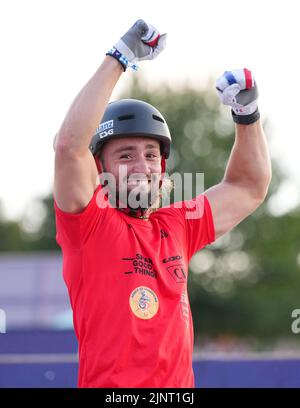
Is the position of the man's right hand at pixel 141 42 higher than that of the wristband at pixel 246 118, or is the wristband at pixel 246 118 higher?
the man's right hand at pixel 141 42

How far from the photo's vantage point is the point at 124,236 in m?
4.76

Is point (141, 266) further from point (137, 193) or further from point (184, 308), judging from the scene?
point (137, 193)

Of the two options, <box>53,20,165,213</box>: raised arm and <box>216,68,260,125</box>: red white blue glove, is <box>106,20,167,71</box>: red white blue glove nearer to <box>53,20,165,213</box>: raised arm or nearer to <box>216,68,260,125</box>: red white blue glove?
<box>53,20,165,213</box>: raised arm

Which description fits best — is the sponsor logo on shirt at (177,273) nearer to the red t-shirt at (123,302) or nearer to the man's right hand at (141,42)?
the red t-shirt at (123,302)

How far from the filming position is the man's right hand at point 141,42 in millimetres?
4676

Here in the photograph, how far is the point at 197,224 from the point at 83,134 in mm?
1192

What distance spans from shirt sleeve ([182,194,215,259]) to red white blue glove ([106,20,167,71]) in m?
1.05

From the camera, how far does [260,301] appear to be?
47.1m

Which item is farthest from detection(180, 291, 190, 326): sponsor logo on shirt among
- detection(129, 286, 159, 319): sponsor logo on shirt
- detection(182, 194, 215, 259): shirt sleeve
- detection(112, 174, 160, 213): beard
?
detection(112, 174, 160, 213): beard

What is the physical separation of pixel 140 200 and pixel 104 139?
0.45 meters

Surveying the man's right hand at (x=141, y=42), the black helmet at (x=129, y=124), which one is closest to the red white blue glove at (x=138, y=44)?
the man's right hand at (x=141, y=42)

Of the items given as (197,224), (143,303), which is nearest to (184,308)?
(143,303)
